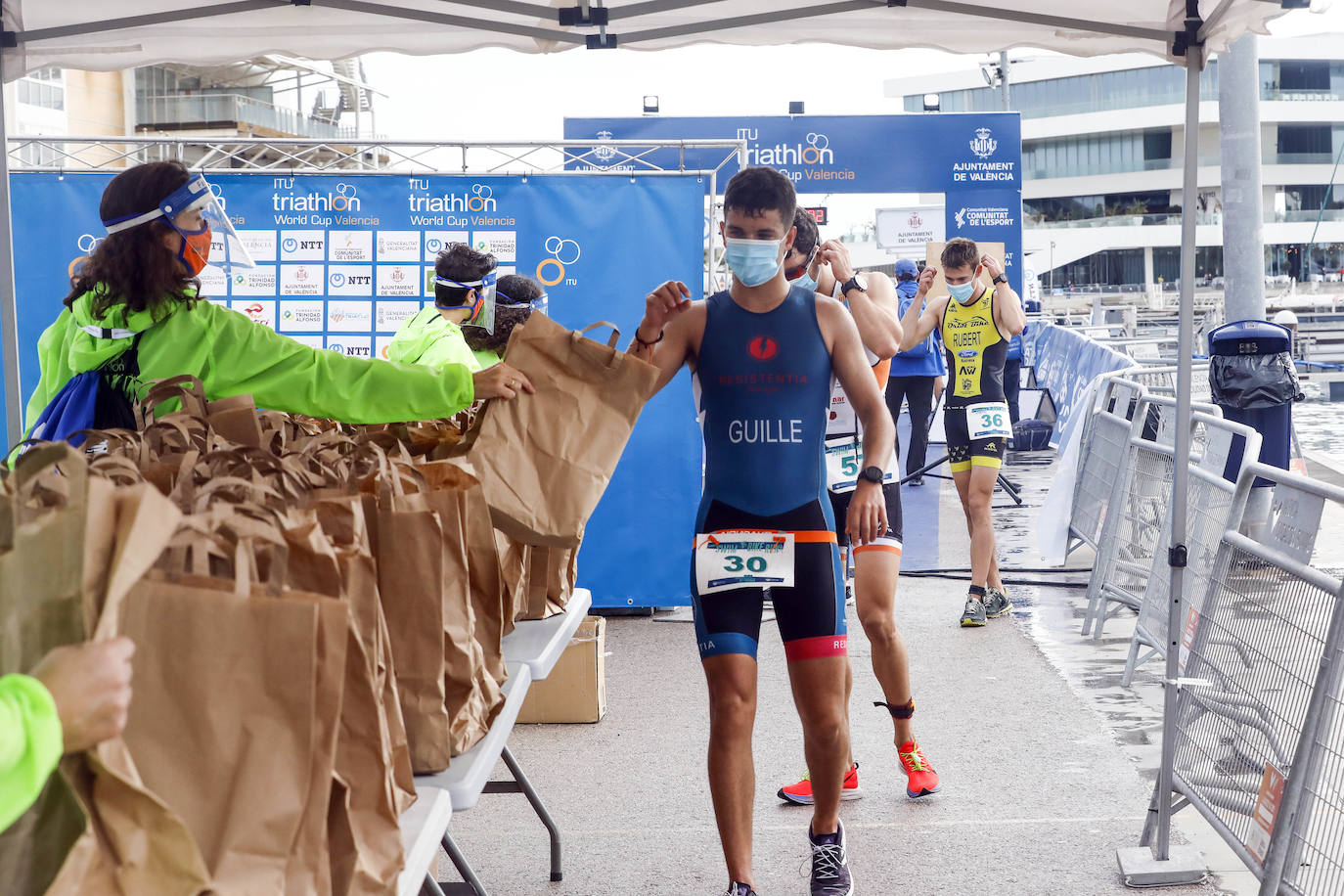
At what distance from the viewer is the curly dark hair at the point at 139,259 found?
130 inches

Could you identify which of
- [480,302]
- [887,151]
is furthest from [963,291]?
[887,151]

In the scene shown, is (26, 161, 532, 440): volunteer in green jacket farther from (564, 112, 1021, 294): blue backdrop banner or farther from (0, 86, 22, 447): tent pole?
(564, 112, 1021, 294): blue backdrop banner

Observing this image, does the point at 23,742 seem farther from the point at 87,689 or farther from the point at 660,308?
the point at 660,308

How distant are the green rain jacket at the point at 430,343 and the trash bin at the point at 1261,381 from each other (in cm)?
506

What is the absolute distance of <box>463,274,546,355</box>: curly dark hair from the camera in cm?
588

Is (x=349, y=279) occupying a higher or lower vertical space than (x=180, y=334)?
higher

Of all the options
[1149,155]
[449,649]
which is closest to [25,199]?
[449,649]

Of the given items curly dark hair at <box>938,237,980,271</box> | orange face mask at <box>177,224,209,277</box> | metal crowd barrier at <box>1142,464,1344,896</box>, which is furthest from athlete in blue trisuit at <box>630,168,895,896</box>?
curly dark hair at <box>938,237,980,271</box>

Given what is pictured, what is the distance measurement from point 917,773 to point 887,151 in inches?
583

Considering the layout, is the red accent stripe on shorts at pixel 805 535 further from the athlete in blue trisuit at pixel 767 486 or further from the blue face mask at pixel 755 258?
the blue face mask at pixel 755 258

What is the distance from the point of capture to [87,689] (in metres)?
1.51

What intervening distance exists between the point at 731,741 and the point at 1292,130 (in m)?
84.3

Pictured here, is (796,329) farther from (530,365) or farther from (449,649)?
(449,649)

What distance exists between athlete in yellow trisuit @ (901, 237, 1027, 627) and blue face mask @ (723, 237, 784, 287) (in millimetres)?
3319
